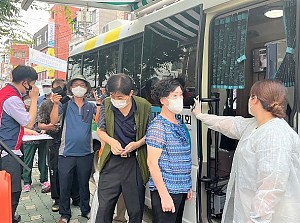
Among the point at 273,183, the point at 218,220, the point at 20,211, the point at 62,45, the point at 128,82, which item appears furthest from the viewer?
the point at 62,45

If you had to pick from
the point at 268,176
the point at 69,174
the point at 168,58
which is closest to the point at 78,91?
the point at 69,174

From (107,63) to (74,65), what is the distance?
1.80 m

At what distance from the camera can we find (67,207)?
13.2 feet

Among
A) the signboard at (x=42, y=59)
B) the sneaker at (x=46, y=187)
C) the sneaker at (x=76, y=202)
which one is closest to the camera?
the sneaker at (x=76, y=202)

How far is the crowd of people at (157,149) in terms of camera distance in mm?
2000

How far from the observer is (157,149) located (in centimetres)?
258

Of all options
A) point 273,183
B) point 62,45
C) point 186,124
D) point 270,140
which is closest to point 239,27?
point 186,124

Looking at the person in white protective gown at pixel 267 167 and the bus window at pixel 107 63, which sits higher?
the bus window at pixel 107 63

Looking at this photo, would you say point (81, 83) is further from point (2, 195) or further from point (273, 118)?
point (273, 118)

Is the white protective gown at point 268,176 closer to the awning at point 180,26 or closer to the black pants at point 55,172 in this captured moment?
the awning at point 180,26

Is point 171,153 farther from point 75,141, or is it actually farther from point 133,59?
point 133,59

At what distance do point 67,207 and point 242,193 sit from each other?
2.49 metres

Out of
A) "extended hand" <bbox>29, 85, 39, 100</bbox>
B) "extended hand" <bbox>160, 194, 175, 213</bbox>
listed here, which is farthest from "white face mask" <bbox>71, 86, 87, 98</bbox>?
"extended hand" <bbox>160, 194, 175, 213</bbox>

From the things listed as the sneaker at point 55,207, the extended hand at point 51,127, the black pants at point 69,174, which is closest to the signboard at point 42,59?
the extended hand at point 51,127
